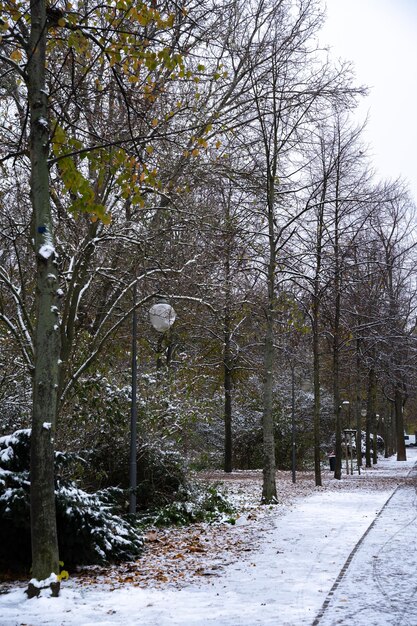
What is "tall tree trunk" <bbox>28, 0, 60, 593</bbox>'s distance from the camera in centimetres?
727

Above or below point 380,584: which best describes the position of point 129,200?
above

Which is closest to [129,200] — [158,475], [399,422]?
[158,475]

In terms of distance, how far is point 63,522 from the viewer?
29.0 feet

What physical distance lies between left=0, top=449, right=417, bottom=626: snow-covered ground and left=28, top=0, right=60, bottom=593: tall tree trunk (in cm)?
67

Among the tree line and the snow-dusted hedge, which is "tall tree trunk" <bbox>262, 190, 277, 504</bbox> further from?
the snow-dusted hedge

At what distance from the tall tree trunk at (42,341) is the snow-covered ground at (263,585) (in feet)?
2.19

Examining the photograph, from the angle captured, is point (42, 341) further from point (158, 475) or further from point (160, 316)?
point (158, 475)

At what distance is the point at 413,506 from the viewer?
1647 centimetres

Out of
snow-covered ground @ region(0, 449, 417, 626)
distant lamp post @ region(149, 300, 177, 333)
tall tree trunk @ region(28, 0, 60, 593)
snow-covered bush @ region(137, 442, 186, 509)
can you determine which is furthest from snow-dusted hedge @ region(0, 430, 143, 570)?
snow-covered bush @ region(137, 442, 186, 509)

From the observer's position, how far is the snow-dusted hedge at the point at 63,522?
8.48 metres

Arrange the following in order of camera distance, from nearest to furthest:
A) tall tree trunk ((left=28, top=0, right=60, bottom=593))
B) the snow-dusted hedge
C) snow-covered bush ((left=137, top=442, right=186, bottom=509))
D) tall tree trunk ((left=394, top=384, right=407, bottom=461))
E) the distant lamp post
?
tall tree trunk ((left=28, top=0, right=60, bottom=593)), the snow-dusted hedge, the distant lamp post, snow-covered bush ((left=137, top=442, right=186, bottom=509)), tall tree trunk ((left=394, top=384, right=407, bottom=461))

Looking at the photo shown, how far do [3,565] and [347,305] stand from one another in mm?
21779

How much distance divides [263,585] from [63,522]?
2.61m

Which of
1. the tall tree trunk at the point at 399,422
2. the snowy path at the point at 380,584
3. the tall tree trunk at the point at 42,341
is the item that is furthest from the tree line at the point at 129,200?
the tall tree trunk at the point at 399,422
